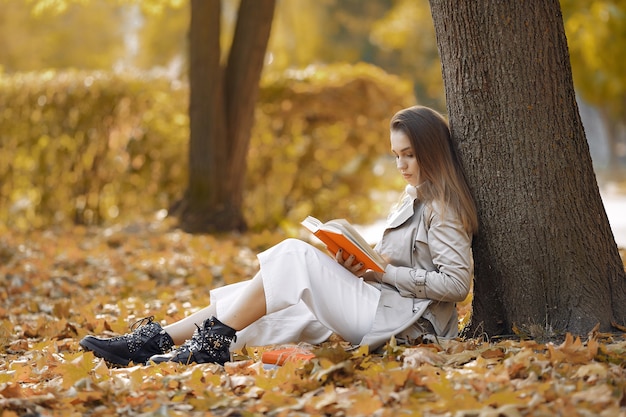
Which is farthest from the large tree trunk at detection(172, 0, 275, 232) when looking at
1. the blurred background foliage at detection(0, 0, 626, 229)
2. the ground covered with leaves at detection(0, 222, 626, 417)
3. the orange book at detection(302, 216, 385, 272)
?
the orange book at detection(302, 216, 385, 272)

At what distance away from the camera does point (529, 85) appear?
3977 millimetres

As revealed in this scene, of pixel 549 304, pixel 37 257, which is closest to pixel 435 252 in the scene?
pixel 549 304

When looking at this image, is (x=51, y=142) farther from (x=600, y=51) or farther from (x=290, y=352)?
(x=600, y=51)

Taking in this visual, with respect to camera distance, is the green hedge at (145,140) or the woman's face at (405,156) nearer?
the woman's face at (405,156)

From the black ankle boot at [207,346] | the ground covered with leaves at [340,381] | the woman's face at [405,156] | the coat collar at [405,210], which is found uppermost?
the woman's face at [405,156]

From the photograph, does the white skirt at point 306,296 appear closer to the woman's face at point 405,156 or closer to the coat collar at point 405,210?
the coat collar at point 405,210

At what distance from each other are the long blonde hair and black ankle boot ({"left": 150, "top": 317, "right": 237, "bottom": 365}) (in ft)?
3.67

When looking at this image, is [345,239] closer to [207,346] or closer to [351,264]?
[351,264]

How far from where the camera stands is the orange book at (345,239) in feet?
12.6

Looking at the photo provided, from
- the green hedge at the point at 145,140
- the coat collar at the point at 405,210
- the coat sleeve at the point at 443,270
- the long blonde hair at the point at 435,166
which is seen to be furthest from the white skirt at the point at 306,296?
the green hedge at the point at 145,140

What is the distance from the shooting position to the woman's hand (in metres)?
4.03

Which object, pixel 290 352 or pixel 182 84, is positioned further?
pixel 182 84

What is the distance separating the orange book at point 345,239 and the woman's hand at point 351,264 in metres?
0.03

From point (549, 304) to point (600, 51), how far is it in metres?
18.6
